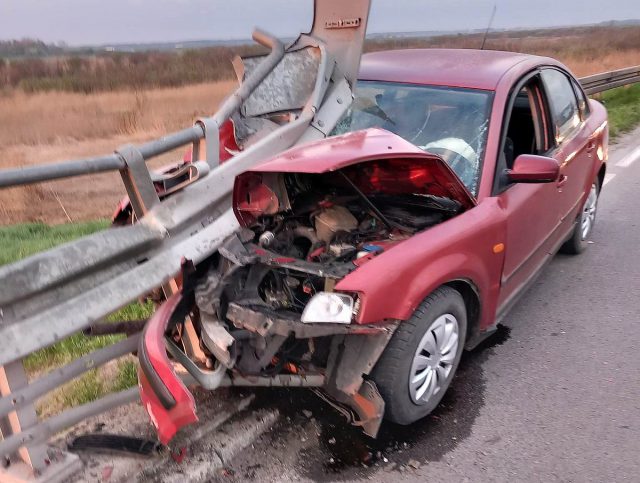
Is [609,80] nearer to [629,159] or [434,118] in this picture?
[629,159]

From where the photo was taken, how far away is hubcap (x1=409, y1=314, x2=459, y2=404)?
2916 millimetres

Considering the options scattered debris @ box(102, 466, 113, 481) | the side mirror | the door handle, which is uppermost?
the side mirror

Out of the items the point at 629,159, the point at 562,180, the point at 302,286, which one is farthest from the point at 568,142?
the point at 629,159

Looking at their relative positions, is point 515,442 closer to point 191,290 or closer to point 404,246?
point 404,246

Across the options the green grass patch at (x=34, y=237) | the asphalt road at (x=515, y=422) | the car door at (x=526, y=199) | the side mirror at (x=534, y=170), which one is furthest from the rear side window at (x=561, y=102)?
the green grass patch at (x=34, y=237)

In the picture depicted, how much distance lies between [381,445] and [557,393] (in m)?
1.17

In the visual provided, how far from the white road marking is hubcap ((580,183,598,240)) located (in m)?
3.61

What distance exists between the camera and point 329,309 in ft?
8.48

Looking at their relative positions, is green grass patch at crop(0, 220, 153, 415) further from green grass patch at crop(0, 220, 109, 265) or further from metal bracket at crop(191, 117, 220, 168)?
green grass patch at crop(0, 220, 109, 265)

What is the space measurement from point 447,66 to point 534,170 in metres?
1.15

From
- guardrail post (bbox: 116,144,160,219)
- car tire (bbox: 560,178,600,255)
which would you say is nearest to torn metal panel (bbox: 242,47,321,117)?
guardrail post (bbox: 116,144,160,219)

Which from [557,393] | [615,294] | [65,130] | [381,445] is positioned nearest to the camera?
[381,445]

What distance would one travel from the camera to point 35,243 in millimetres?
5941

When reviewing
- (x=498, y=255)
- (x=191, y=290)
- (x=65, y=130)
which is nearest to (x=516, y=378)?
(x=498, y=255)
